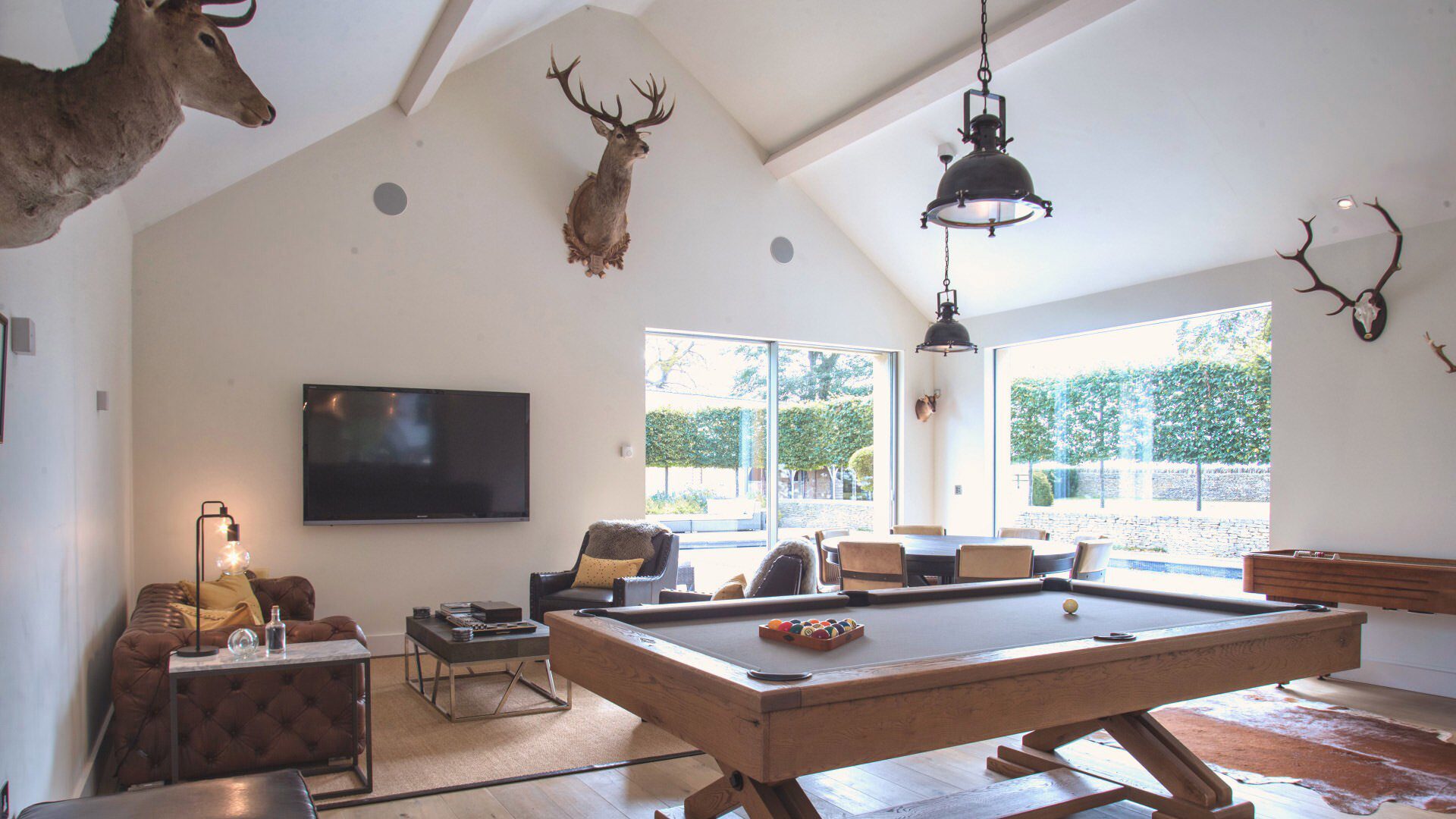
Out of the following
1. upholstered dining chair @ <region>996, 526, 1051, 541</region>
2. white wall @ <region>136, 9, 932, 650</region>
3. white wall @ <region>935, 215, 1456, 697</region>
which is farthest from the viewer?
upholstered dining chair @ <region>996, 526, 1051, 541</region>

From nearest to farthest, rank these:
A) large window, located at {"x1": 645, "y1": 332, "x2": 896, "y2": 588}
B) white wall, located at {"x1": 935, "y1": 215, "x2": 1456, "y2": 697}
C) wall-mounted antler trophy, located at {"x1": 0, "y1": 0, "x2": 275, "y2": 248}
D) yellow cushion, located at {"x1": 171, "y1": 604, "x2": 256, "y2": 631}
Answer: wall-mounted antler trophy, located at {"x1": 0, "y1": 0, "x2": 275, "y2": 248}
yellow cushion, located at {"x1": 171, "y1": 604, "x2": 256, "y2": 631}
white wall, located at {"x1": 935, "y1": 215, "x2": 1456, "y2": 697}
large window, located at {"x1": 645, "y1": 332, "x2": 896, "y2": 588}

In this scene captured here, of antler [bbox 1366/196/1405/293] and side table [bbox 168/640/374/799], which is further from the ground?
antler [bbox 1366/196/1405/293]

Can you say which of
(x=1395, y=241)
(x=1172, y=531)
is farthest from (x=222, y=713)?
(x=1395, y=241)

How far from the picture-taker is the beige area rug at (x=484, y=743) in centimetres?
375

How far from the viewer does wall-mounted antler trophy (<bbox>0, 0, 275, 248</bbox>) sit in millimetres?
1625

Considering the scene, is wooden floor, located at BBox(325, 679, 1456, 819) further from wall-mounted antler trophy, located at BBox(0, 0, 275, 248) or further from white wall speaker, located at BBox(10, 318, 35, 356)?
wall-mounted antler trophy, located at BBox(0, 0, 275, 248)

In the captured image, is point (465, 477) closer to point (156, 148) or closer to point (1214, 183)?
point (156, 148)

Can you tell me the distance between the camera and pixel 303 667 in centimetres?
339

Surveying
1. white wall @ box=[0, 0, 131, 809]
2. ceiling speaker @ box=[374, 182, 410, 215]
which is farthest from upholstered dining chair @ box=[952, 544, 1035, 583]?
ceiling speaker @ box=[374, 182, 410, 215]

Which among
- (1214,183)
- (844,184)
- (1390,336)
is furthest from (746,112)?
(1390,336)

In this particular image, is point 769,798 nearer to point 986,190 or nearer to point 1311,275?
point 986,190

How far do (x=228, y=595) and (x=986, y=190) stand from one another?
436 centimetres

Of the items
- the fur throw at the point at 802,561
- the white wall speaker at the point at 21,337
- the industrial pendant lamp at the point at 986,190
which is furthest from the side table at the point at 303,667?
the industrial pendant lamp at the point at 986,190

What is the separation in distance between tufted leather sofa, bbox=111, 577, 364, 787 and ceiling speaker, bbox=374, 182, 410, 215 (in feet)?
11.1
